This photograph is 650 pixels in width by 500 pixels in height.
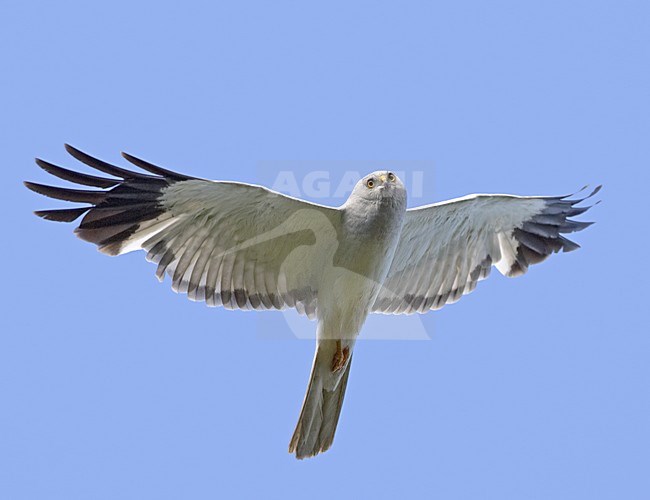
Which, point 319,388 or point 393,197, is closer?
point 393,197

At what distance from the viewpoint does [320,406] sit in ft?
37.0

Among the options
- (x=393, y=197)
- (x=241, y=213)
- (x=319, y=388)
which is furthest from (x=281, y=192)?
(x=319, y=388)

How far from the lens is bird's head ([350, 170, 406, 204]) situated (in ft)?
34.3

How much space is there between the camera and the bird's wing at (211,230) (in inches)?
411

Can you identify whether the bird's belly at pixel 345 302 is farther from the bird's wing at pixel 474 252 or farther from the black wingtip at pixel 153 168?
the black wingtip at pixel 153 168

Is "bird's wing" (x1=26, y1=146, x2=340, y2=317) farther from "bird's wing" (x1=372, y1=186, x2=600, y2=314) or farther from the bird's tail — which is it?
"bird's wing" (x1=372, y1=186, x2=600, y2=314)

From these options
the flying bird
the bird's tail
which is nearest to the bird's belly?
the flying bird

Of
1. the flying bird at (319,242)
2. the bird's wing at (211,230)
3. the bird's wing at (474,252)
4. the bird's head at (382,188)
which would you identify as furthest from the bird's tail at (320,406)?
the bird's head at (382,188)

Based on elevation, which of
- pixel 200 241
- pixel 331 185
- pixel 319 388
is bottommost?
pixel 319 388

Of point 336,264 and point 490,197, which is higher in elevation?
point 490,197

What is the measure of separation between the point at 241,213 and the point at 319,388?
73.0 inches

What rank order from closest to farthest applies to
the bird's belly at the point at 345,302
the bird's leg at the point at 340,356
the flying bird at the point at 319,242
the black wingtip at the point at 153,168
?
the black wingtip at the point at 153,168, the flying bird at the point at 319,242, the bird's belly at the point at 345,302, the bird's leg at the point at 340,356

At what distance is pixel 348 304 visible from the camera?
10953mm

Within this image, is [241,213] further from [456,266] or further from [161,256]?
[456,266]
